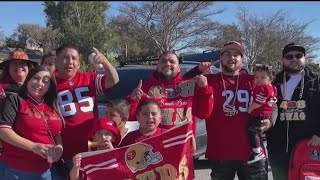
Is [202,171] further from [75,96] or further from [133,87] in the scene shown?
[75,96]

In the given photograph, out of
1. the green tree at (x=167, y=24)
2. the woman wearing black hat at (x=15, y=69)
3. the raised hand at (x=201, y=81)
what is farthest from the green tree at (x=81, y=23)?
the raised hand at (x=201, y=81)

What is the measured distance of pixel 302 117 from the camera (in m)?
4.23

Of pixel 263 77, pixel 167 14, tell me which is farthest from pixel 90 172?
pixel 167 14

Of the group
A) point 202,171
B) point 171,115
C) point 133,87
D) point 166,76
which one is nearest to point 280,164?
point 171,115

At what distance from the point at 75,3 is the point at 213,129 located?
47.8 meters

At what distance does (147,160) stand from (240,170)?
3.38 ft

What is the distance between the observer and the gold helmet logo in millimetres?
3660

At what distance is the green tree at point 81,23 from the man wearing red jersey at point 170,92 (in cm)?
3399

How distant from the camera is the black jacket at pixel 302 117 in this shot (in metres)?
4.22

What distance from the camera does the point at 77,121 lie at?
395cm

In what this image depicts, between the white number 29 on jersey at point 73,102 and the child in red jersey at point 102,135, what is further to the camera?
the white number 29 on jersey at point 73,102

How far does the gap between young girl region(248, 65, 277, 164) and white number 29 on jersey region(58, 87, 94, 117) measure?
1.47 metres

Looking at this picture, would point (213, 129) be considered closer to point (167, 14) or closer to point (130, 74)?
point (130, 74)

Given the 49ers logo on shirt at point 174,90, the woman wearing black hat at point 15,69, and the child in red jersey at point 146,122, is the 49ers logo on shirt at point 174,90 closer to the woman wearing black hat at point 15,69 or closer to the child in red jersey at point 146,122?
the child in red jersey at point 146,122
